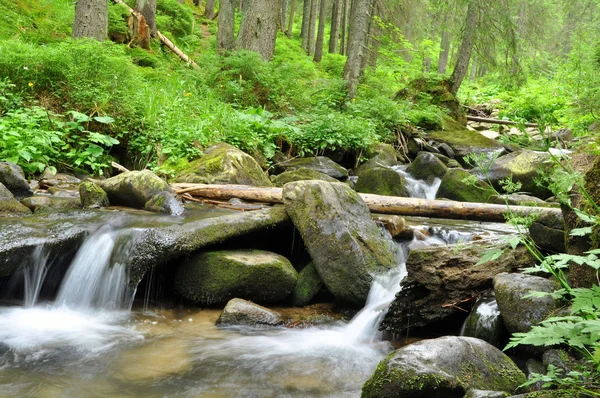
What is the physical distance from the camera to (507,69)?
16.8 meters

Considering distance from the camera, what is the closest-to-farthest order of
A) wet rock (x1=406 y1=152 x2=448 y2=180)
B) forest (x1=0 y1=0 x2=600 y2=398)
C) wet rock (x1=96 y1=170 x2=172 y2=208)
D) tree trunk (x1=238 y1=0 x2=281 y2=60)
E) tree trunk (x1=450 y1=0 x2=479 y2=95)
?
forest (x1=0 y1=0 x2=600 y2=398), wet rock (x1=96 y1=170 x2=172 y2=208), wet rock (x1=406 y1=152 x2=448 y2=180), tree trunk (x1=238 y1=0 x2=281 y2=60), tree trunk (x1=450 y1=0 x2=479 y2=95)

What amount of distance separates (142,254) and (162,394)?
2.01 metres

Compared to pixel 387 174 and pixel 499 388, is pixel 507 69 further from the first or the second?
pixel 499 388

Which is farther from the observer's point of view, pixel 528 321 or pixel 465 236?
pixel 465 236

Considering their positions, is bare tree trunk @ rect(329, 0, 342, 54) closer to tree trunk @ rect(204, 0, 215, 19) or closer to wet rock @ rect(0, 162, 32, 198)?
tree trunk @ rect(204, 0, 215, 19)

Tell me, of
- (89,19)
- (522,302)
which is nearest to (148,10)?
(89,19)

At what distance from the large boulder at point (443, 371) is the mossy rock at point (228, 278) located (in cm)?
248

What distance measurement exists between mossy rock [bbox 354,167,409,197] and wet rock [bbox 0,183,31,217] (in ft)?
18.0

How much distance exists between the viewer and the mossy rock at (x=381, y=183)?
916cm

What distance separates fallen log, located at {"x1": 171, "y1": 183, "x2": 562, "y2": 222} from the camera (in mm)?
7199

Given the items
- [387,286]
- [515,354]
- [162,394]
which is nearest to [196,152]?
[387,286]

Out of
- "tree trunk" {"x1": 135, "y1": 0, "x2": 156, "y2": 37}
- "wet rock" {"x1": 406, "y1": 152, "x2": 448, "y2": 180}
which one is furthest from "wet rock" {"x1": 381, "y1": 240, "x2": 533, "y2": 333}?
"tree trunk" {"x1": 135, "y1": 0, "x2": 156, "y2": 37}

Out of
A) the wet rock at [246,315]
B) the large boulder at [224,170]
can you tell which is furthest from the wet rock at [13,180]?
the wet rock at [246,315]

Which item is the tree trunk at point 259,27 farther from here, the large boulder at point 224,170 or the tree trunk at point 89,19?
the large boulder at point 224,170
